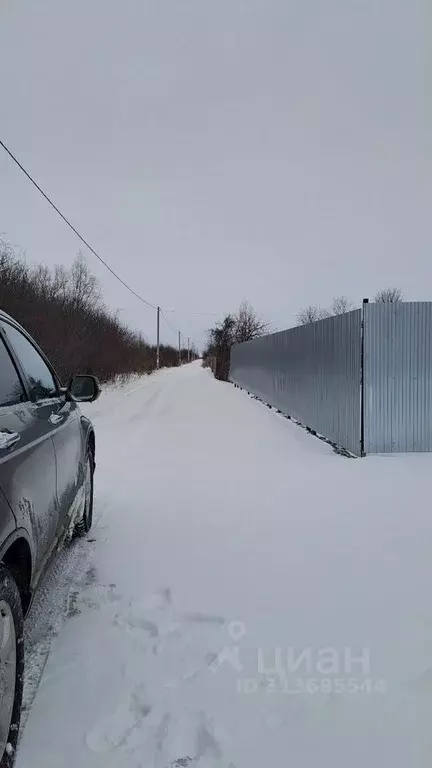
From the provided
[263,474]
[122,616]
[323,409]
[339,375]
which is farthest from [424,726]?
[323,409]

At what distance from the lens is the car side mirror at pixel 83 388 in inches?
137

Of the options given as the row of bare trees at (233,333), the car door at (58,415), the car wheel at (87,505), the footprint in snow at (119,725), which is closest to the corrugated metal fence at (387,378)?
the car wheel at (87,505)

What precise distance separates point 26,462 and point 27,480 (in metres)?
0.08

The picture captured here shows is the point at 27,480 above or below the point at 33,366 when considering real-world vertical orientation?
below

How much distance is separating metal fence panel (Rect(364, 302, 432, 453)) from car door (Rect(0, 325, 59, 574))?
16.8 feet

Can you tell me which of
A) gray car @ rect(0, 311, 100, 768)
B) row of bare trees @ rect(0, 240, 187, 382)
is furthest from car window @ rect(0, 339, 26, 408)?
row of bare trees @ rect(0, 240, 187, 382)

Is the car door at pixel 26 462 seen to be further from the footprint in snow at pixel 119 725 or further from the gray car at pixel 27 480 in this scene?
the footprint in snow at pixel 119 725

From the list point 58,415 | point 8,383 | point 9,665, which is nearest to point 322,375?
point 58,415

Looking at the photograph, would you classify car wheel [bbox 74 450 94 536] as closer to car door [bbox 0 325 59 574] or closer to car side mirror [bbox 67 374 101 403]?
car side mirror [bbox 67 374 101 403]

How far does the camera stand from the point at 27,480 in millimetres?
1898

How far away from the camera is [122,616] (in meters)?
2.69

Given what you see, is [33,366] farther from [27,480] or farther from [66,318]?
[66,318]

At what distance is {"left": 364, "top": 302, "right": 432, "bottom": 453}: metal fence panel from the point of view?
256 inches

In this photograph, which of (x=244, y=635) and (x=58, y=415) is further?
(x=58, y=415)
